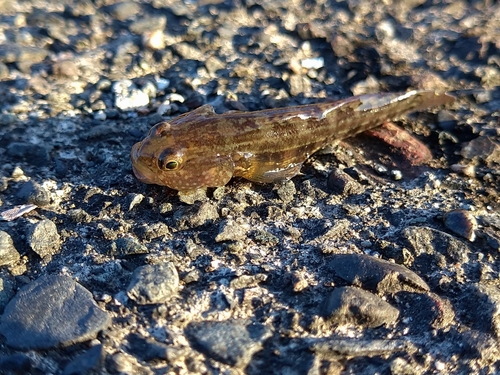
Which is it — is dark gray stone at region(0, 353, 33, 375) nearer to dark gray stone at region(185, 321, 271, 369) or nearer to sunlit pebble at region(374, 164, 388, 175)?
dark gray stone at region(185, 321, 271, 369)

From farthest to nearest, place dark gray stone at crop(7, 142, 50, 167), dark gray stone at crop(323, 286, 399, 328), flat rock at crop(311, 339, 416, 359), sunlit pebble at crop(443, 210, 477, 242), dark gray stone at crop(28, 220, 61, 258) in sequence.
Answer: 1. dark gray stone at crop(7, 142, 50, 167)
2. sunlit pebble at crop(443, 210, 477, 242)
3. dark gray stone at crop(28, 220, 61, 258)
4. dark gray stone at crop(323, 286, 399, 328)
5. flat rock at crop(311, 339, 416, 359)

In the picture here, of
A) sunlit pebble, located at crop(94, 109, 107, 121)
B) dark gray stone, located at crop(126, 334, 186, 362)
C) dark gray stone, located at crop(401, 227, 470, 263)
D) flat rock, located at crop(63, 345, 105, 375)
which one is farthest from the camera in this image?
sunlit pebble, located at crop(94, 109, 107, 121)

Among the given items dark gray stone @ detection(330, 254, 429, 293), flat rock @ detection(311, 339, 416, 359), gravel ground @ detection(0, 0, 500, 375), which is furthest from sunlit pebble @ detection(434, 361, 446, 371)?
dark gray stone @ detection(330, 254, 429, 293)

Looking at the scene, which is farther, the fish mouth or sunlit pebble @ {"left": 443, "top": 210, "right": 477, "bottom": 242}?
the fish mouth

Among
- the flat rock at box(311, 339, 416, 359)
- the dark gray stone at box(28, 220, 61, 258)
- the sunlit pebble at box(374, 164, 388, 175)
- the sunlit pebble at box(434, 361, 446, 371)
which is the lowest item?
the dark gray stone at box(28, 220, 61, 258)

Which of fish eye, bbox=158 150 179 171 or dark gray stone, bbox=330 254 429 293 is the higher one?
fish eye, bbox=158 150 179 171

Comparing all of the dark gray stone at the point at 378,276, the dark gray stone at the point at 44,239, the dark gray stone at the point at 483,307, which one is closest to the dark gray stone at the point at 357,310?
the dark gray stone at the point at 378,276

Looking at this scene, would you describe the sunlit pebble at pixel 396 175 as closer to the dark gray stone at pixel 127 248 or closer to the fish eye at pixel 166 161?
the fish eye at pixel 166 161
